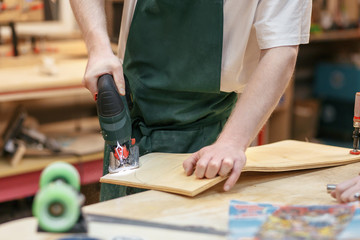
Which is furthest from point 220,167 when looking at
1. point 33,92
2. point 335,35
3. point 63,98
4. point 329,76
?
point 329,76

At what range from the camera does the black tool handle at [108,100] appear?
117 centimetres

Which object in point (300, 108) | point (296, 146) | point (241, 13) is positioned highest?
point (241, 13)

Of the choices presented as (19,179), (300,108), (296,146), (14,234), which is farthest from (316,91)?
(14,234)

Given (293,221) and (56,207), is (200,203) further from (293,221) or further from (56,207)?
(56,207)

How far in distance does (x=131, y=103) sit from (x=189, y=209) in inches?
17.6

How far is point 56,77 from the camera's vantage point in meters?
2.55

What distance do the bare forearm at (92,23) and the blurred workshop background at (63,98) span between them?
1.67ft

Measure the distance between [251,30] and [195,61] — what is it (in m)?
0.17

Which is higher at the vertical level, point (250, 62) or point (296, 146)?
point (250, 62)

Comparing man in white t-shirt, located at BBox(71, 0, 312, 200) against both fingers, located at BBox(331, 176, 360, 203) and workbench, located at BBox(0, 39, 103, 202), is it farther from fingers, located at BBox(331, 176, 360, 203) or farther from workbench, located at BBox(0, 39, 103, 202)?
workbench, located at BBox(0, 39, 103, 202)

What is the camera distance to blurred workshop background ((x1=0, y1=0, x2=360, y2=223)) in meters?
2.48

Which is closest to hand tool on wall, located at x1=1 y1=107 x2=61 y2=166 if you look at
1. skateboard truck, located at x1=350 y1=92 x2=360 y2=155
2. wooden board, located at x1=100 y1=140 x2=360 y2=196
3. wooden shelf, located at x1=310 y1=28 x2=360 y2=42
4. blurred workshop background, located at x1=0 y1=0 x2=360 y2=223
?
blurred workshop background, located at x1=0 y1=0 x2=360 y2=223

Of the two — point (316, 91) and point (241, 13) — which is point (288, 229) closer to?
point (241, 13)

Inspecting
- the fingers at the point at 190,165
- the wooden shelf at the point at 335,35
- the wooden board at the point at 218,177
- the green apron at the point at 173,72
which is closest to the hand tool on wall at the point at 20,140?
the green apron at the point at 173,72
